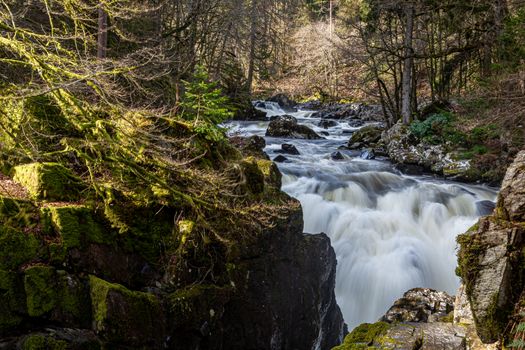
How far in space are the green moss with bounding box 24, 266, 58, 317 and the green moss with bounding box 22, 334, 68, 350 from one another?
35cm

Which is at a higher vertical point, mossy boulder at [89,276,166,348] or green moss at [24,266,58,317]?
green moss at [24,266,58,317]

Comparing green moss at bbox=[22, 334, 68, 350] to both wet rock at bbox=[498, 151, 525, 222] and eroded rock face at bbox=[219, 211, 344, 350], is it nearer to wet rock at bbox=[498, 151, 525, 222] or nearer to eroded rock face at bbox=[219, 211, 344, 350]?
eroded rock face at bbox=[219, 211, 344, 350]

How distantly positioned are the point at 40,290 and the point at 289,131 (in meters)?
17.3

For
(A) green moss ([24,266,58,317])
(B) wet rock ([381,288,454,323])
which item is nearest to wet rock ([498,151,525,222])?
(B) wet rock ([381,288,454,323])

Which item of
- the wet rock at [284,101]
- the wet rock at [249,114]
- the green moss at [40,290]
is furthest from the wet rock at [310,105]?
the green moss at [40,290]

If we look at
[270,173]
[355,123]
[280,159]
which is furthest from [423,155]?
[355,123]

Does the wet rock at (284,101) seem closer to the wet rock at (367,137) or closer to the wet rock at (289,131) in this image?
the wet rock at (289,131)

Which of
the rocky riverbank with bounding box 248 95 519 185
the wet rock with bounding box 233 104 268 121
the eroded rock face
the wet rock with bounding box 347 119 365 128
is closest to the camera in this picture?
the eroded rock face

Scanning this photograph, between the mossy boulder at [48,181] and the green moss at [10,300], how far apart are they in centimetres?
120

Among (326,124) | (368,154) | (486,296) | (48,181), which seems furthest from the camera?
(326,124)

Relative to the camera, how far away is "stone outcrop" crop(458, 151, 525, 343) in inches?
154

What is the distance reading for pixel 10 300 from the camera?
4.32 metres

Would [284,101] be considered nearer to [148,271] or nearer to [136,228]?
[136,228]

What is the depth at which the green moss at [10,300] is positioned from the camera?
4250mm
